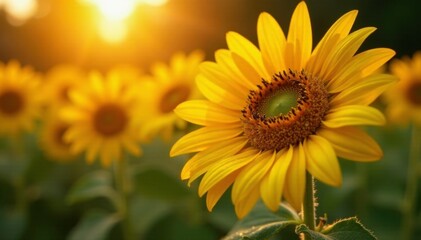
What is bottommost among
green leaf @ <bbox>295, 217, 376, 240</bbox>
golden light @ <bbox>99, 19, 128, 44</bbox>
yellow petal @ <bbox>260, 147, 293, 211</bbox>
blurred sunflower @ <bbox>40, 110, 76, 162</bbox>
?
green leaf @ <bbox>295, 217, 376, 240</bbox>

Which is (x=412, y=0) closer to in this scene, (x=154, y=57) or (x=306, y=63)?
(x=154, y=57)

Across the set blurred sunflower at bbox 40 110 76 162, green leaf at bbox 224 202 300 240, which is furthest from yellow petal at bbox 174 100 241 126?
blurred sunflower at bbox 40 110 76 162

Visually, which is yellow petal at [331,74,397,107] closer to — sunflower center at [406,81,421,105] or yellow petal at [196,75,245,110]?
yellow petal at [196,75,245,110]

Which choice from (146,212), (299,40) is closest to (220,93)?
(299,40)

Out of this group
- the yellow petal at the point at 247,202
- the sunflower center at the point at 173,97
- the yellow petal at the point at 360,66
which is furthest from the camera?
the sunflower center at the point at 173,97

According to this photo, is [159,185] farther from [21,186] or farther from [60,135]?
[60,135]

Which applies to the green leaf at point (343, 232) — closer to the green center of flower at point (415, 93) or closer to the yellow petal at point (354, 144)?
the yellow petal at point (354, 144)

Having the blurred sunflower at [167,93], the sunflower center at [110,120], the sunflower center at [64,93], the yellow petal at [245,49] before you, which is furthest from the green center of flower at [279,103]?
the sunflower center at [64,93]

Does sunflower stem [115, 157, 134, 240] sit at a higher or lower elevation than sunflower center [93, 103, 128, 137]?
lower
